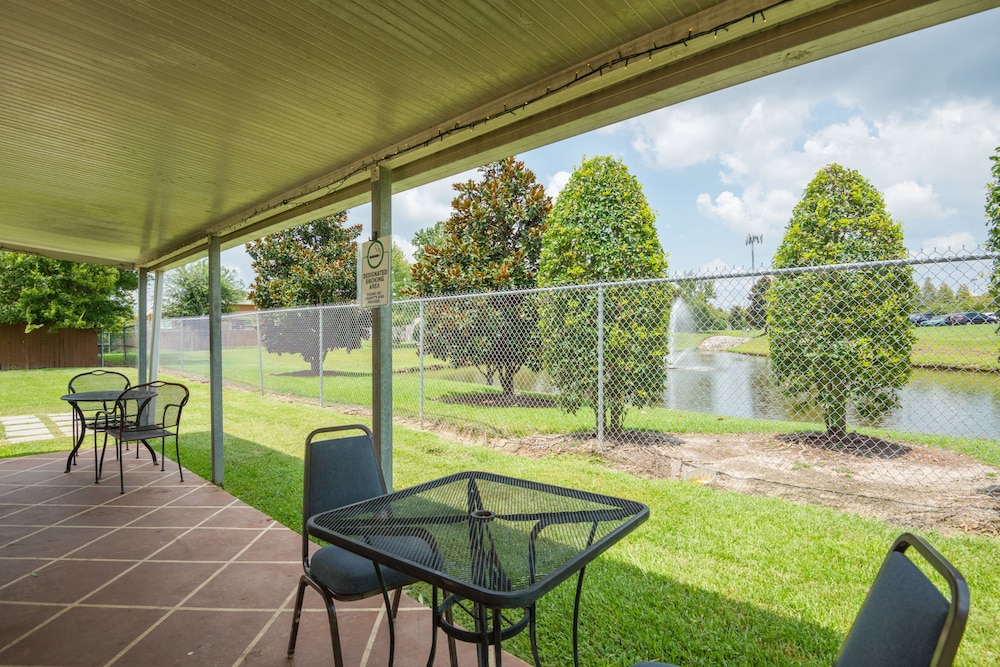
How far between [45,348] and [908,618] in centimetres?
2315

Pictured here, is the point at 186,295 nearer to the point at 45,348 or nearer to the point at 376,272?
the point at 45,348

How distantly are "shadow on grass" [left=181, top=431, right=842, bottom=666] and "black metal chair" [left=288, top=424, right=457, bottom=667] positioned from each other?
634mm

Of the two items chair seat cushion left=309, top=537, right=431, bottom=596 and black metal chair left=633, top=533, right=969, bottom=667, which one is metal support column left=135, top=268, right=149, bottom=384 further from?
black metal chair left=633, top=533, right=969, bottom=667

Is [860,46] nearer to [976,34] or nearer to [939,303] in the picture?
[939,303]

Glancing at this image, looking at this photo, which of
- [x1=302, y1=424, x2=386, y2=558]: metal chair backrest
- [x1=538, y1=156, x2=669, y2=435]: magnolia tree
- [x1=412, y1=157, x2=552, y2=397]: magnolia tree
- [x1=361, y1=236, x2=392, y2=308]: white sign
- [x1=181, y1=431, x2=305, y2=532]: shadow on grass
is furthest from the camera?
[x1=412, y1=157, x2=552, y2=397]: magnolia tree

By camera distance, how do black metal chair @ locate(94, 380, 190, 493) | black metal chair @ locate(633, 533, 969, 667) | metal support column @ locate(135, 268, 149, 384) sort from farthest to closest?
1. metal support column @ locate(135, 268, 149, 384)
2. black metal chair @ locate(94, 380, 190, 493)
3. black metal chair @ locate(633, 533, 969, 667)

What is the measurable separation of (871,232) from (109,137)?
5081 mm

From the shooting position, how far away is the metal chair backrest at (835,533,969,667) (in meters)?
0.75

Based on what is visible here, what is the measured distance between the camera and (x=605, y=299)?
4852 mm

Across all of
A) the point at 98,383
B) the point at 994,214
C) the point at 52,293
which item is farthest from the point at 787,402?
the point at 52,293

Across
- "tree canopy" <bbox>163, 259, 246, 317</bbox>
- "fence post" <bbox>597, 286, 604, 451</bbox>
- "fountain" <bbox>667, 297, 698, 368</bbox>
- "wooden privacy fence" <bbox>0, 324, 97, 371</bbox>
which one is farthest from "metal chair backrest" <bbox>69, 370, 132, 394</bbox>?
"tree canopy" <bbox>163, 259, 246, 317</bbox>

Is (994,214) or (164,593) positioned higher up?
(994,214)

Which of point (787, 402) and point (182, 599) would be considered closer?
point (182, 599)

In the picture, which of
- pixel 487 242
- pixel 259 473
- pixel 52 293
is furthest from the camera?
pixel 52 293
